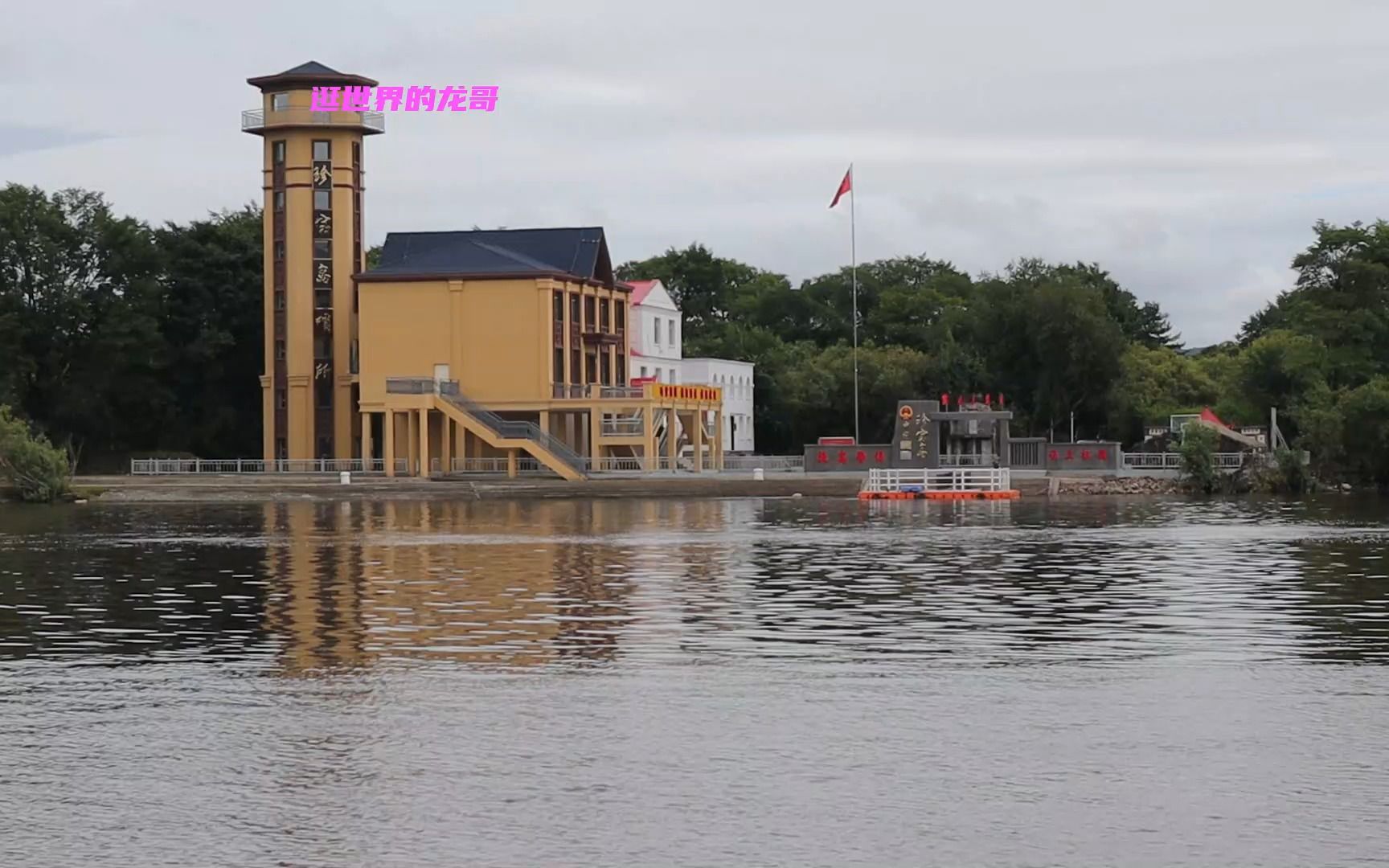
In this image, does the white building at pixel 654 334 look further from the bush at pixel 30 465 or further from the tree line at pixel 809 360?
the bush at pixel 30 465

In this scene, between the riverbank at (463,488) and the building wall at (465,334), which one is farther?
the building wall at (465,334)

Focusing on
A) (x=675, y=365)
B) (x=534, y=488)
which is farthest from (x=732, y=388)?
(x=534, y=488)

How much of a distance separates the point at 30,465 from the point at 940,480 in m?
35.1

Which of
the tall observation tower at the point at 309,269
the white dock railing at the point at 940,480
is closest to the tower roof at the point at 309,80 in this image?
the tall observation tower at the point at 309,269

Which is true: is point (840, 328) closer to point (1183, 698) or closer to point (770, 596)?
point (770, 596)

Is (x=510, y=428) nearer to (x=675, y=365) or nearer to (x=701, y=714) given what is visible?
(x=675, y=365)

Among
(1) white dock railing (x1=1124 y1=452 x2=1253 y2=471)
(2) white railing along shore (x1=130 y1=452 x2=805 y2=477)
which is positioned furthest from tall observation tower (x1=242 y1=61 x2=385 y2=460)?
(1) white dock railing (x1=1124 y1=452 x2=1253 y2=471)

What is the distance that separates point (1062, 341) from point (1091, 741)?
262 ft

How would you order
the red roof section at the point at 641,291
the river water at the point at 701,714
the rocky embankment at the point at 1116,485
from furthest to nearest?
the red roof section at the point at 641,291 < the rocky embankment at the point at 1116,485 < the river water at the point at 701,714

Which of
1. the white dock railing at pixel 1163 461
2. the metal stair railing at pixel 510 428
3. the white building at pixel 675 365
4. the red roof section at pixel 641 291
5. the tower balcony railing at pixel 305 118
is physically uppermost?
the tower balcony railing at pixel 305 118

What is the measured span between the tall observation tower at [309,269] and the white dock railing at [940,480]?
27.0 m

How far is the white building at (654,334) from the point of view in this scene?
A: 105375 mm

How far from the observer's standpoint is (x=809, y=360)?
112 m

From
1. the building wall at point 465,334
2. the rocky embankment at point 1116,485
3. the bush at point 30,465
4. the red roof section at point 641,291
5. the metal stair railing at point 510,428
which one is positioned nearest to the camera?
the bush at point 30,465
